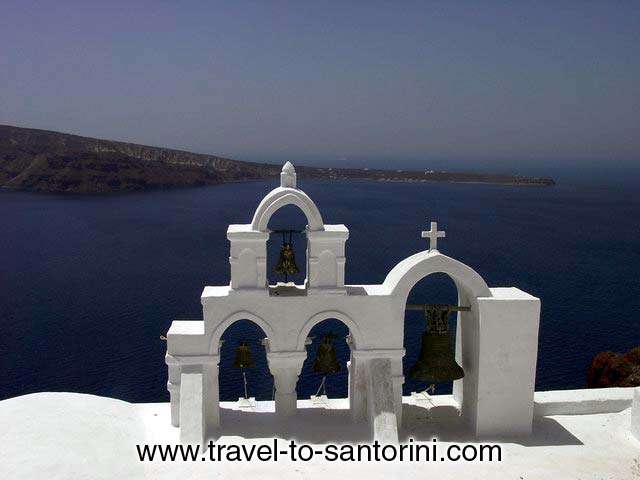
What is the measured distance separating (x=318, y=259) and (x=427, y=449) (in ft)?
12.9

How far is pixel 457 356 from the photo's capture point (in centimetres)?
1309

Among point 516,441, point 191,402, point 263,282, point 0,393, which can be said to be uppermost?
point 263,282

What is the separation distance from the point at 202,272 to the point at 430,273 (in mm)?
37470

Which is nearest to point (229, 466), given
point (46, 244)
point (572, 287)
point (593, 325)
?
point (593, 325)

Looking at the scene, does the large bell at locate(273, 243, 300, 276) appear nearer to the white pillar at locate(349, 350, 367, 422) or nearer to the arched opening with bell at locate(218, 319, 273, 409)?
the white pillar at locate(349, 350, 367, 422)

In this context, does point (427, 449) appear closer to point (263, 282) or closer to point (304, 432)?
point (304, 432)

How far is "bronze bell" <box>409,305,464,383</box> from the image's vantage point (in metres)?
12.0

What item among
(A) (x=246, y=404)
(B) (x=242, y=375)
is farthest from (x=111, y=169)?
(A) (x=246, y=404)

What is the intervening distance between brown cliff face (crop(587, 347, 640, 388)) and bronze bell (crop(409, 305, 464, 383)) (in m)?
15.5

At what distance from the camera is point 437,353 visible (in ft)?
39.7

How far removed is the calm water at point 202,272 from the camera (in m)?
29.6

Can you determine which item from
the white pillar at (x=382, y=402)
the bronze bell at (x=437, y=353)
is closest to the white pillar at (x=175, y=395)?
the white pillar at (x=382, y=402)

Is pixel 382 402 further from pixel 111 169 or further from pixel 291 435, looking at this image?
pixel 111 169

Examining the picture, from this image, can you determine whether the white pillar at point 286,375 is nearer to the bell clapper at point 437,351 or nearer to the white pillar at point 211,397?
the white pillar at point 211,397
